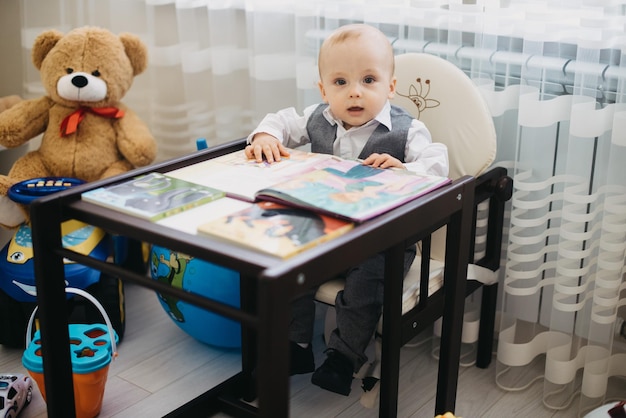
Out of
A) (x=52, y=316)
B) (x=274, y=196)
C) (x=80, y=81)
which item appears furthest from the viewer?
(x=80, y=81)

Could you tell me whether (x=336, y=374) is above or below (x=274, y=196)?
below

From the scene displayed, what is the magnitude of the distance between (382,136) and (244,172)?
1.12 ft

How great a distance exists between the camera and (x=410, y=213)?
1.21m

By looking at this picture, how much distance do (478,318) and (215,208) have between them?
2.93 ft

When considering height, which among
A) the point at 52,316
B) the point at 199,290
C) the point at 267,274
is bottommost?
the point at 199,290

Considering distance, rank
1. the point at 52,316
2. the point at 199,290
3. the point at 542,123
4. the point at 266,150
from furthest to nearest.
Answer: the point at 199,290 → the point at 542,123 → the point at 266,150 → the point at 52,316

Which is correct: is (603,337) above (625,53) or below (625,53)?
below

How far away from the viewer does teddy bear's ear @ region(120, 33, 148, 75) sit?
2111 millimetres

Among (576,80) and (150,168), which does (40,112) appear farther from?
(576,80)

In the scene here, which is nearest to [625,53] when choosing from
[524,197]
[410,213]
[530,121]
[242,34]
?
[530,121]

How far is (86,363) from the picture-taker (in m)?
1.61

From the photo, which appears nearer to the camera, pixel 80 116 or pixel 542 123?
pixel 542 123

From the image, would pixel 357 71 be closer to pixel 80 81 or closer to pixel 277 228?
pixel 277 228

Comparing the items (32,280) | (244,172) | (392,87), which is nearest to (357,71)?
(392,87)
